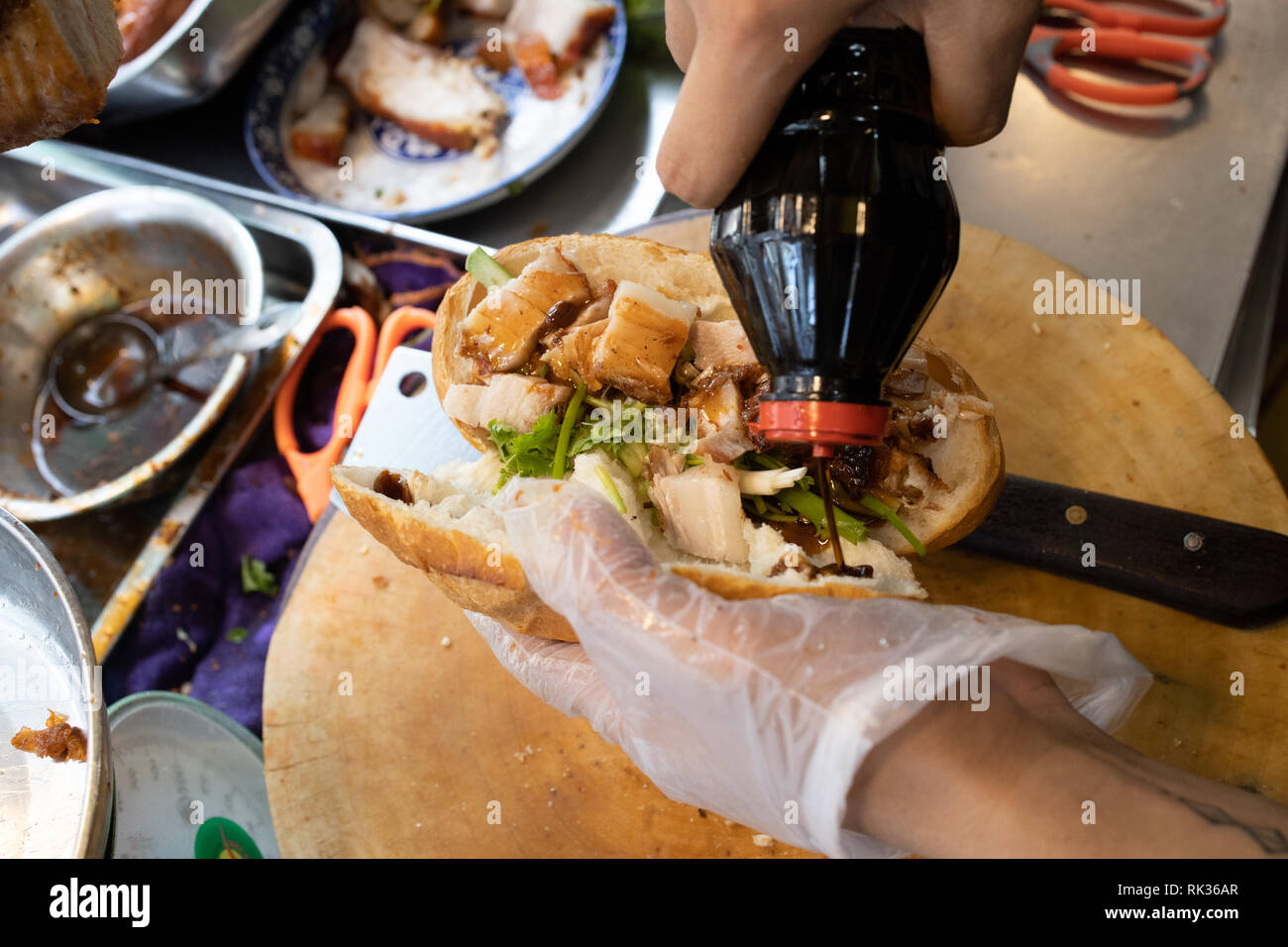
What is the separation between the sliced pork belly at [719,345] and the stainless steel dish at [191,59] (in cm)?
209

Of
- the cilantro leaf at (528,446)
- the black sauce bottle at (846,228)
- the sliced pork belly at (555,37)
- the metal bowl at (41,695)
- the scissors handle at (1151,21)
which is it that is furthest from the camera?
the sliced pork belly at (555,37)

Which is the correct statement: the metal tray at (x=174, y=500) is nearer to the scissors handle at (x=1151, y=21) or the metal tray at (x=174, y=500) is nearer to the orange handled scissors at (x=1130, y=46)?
the orange handled scissors at (x=1130, y=46)

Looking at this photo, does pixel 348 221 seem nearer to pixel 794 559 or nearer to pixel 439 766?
pixel 439 766

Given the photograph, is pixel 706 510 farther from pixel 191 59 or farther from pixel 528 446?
pixel 191 59

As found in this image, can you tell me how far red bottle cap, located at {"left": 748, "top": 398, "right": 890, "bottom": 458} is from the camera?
4.05 ft

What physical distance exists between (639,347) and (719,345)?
0.68 feet

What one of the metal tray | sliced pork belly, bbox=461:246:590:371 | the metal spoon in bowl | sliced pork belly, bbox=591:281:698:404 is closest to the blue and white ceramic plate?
the metal tray

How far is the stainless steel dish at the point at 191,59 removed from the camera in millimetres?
2580

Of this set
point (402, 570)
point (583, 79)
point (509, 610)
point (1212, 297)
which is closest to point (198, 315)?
point (402, 570)

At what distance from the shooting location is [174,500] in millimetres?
2432

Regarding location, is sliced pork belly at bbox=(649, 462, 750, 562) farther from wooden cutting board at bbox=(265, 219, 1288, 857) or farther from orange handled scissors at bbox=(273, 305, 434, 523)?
orange handled scissors at bbox=(273, 305, 434, 523)

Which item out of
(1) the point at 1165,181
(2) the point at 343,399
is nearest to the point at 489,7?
(2) the point at 343,399

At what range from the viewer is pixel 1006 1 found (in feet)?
3.59

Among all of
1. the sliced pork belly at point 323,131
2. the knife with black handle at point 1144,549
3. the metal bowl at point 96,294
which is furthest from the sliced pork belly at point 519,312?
the sliced pork belly at point 323,131
